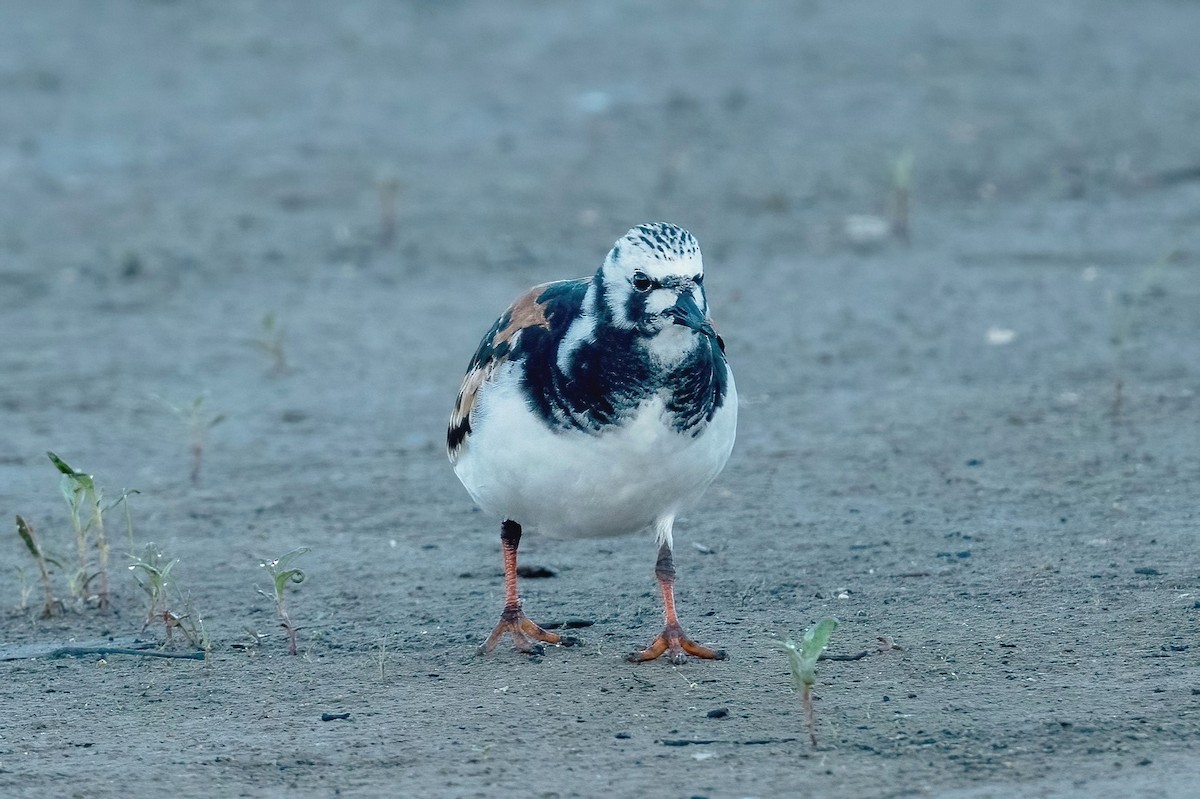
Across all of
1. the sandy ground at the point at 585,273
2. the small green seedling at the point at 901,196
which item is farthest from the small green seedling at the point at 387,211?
the small green seedling at the point at 901,196

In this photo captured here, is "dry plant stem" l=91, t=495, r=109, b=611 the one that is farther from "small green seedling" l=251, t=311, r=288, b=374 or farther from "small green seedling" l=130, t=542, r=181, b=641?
"small green seedling" l=251, t=311, r=288, b=374

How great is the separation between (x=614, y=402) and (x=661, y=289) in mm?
316

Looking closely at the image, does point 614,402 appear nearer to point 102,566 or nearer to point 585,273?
point 102,566

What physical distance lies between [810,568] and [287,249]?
527cm

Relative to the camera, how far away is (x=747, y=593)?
211 inches

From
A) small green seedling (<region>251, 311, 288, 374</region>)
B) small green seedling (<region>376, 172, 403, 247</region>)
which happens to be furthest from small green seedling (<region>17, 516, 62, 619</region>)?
small green seedling (<region>376, 172, 403, 247</region>)

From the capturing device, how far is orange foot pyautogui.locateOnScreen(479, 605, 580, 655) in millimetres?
4891

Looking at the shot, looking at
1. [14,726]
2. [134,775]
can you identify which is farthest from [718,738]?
[14,726]

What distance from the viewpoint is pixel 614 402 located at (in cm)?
434

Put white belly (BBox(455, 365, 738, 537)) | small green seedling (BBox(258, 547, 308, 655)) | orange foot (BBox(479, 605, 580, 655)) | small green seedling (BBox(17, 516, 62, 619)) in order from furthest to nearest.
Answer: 1. small green seedling (BBox(17, 516, 62, 619))
2. orange foot (BBox(479, 605, 580, 655))
3. small green seedling (BBox(258, 547, 308, 655))
4. white belly (BBox(455, 365, 738, 537))

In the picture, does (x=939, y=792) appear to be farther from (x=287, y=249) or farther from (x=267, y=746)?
(x=287, y=249)

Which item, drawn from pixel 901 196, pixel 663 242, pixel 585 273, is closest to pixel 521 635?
pixel 663 242

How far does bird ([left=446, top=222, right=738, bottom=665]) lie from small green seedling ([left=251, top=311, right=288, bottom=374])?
3.10m

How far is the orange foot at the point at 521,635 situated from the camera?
16.0 ft
